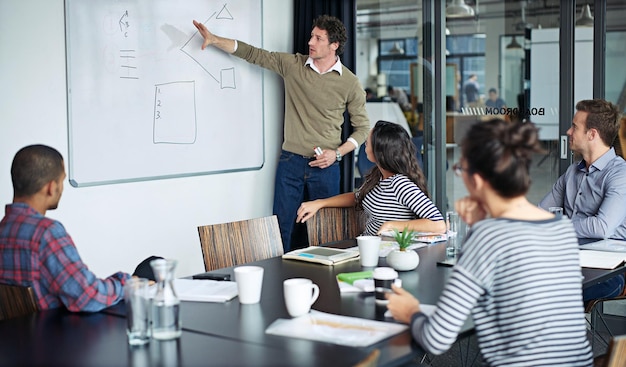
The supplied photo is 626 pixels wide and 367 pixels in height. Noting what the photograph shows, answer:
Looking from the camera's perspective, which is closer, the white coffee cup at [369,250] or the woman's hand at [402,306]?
the woman's hand at [402,306]

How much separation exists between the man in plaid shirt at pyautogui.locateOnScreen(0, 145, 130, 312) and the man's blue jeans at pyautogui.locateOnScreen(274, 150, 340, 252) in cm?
270

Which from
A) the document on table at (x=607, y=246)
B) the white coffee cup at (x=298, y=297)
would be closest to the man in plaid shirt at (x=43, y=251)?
the white coffee cup at (x=298, y=297)

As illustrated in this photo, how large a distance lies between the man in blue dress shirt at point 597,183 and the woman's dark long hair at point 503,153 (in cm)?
168

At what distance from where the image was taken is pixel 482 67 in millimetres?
6762

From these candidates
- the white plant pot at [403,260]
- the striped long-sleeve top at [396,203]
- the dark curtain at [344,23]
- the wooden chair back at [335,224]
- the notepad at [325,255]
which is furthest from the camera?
the dark curtain at [344,23]

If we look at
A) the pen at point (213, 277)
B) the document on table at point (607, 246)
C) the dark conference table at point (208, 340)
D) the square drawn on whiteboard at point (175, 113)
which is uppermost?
the square drawn on whiteboard at point (175, 113)

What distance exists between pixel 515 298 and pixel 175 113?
2.95 m

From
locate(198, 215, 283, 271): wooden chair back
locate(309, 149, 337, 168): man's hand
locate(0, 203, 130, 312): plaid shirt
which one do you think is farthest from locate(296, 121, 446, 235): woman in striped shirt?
locate(0, 203, 130, 312): plaid shirt

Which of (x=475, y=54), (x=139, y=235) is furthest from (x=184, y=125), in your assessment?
(x=475, y=54)

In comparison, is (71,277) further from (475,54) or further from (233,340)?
(475,54)

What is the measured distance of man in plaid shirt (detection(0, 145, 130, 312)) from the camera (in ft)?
7.47

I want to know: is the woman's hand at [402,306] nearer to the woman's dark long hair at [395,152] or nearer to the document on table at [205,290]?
the document on table at [205,290]

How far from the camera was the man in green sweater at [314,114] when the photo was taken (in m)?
4.98

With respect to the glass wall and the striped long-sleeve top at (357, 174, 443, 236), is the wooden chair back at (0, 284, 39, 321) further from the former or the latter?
the glass wall
